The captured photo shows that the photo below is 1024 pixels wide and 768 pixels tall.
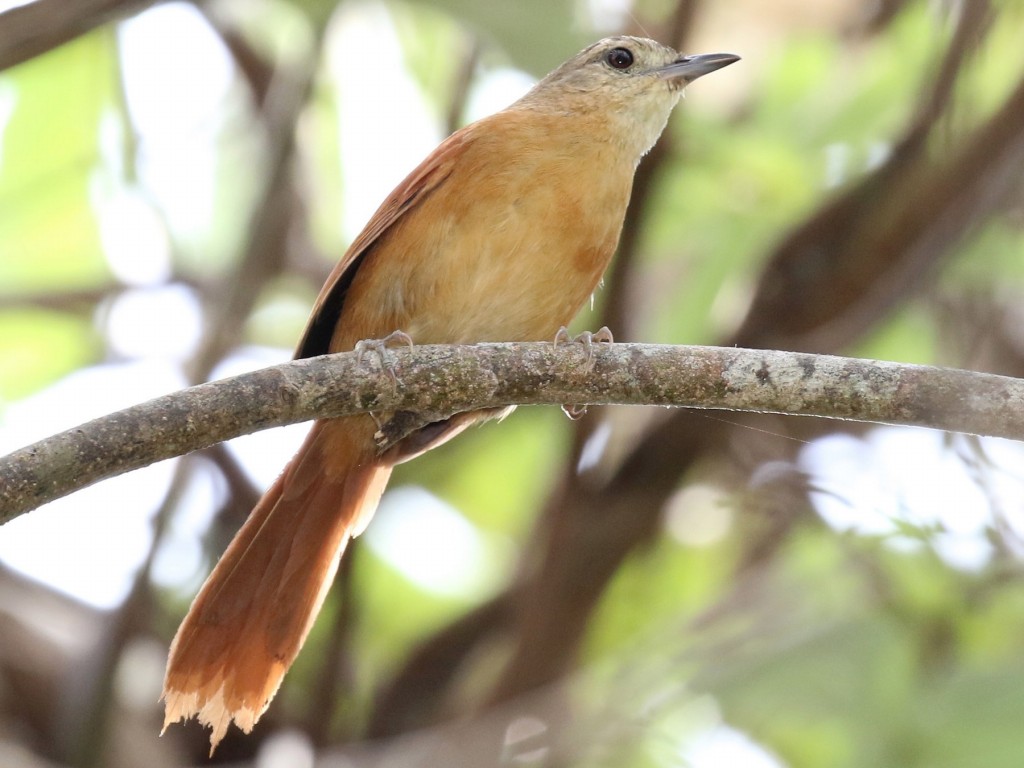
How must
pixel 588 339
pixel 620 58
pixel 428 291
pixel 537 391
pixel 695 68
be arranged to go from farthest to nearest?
pixel 620 58, pixel 695 68, pixel 428 291, pixel 588 339, pixel 537 391

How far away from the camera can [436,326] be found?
12.5 feet

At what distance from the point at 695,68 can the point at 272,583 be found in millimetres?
2171

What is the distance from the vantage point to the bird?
3.67 meters

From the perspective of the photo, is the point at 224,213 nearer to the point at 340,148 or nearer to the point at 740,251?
the point at 340,148

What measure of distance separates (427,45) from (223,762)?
3240 mm

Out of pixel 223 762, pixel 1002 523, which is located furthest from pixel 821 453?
pixel 223 762

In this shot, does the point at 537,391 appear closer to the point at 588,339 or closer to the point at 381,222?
the point at 588,339

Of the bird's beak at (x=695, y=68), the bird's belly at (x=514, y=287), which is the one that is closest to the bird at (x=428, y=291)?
the bird's belly at (x=514, y=287)

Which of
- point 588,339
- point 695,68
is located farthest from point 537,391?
point 695,68

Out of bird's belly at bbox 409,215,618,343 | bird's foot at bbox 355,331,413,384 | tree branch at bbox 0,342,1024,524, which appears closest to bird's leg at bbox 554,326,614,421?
bird's belly at bbox 409,215,618,343

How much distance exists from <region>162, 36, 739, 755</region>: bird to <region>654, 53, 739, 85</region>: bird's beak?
545 mm

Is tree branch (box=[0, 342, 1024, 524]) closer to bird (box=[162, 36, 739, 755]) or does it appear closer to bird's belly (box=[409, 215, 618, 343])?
bird (box=[162, 36, 739, 755])

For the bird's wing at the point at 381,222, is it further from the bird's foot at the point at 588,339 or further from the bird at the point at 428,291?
the bird's foot at the point at 588,339

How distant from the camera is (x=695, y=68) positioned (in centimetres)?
437
